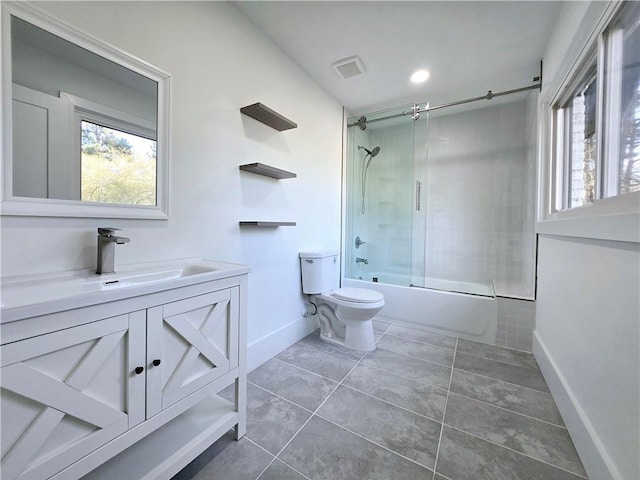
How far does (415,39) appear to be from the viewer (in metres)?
1.83

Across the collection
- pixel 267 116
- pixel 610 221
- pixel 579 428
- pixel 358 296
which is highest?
pixel 267 116

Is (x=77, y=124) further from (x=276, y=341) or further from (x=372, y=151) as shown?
(x=372, y=151)

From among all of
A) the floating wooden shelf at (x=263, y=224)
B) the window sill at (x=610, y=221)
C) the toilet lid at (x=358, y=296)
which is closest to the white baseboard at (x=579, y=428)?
the window sill at (x=610, y=221)

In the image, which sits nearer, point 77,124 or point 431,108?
point 77,124

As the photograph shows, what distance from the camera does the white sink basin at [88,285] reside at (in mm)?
654

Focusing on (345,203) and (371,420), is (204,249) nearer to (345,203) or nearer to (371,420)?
(371,420)

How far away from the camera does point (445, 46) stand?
191cm

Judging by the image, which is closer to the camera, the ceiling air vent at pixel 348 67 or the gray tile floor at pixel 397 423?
the gray tile floor at pixel 397 423

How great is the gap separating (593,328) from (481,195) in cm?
228

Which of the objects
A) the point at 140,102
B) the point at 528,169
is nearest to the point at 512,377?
the point at 528,169

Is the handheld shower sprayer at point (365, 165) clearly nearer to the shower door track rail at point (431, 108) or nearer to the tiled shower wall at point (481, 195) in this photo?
the shower door track rail at point (431, 108)

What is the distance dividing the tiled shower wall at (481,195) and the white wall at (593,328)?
110cm

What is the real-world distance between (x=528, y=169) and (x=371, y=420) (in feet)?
9.20

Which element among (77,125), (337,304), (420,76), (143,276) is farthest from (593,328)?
(77,125)
